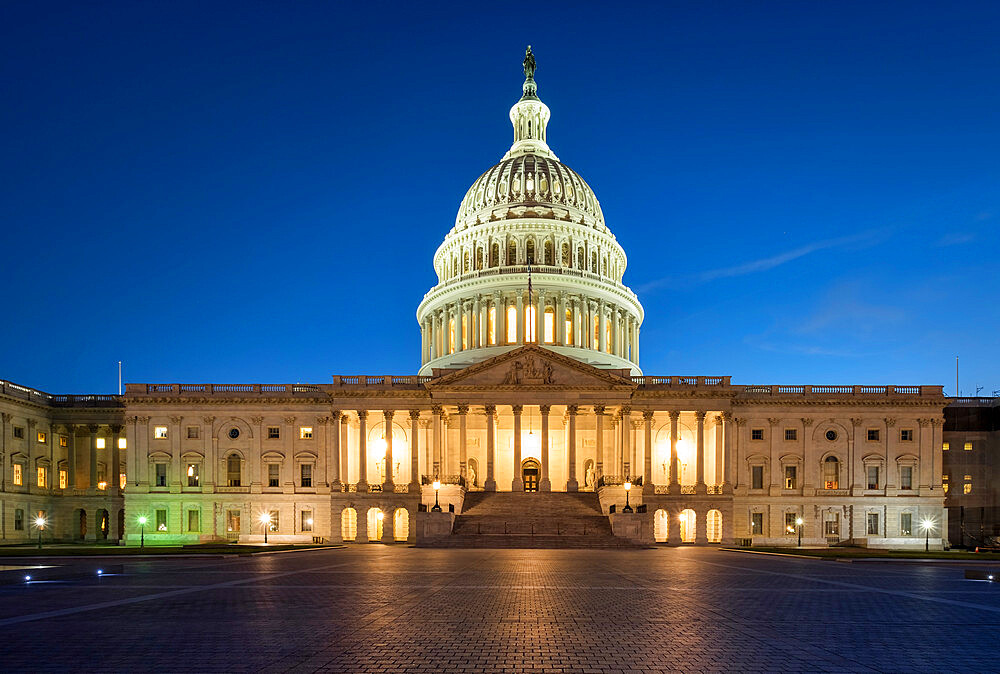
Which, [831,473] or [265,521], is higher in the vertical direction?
[831,473]

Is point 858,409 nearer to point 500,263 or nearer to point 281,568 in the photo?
point 500,263

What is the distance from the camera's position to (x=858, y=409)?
85.2 meters

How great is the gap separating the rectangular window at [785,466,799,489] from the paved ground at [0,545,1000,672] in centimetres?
5587

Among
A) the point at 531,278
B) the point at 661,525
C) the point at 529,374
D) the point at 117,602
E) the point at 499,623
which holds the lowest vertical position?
the point at 661,525

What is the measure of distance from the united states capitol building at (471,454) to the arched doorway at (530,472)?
0.24 m

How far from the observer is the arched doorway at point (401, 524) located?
81125 millimetres

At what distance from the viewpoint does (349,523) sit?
83062 mm

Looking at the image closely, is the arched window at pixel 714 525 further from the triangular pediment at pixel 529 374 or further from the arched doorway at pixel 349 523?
the arched doorway at pixel 349 523

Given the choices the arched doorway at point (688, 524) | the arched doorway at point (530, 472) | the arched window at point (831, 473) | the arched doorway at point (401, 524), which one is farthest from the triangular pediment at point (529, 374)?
the arched window at point (831, 473)

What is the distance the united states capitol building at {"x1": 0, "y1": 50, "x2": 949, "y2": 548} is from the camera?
80188 mm

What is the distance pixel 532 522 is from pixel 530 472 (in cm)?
2389

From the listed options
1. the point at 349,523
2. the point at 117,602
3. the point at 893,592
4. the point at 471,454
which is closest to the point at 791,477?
the point at 471,454

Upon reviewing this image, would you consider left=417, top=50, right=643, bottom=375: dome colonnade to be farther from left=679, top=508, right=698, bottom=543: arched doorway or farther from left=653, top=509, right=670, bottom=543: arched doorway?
left=679, top=508, right=698, bottom=543: arched doorway

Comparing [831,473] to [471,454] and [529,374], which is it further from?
[471,454]
